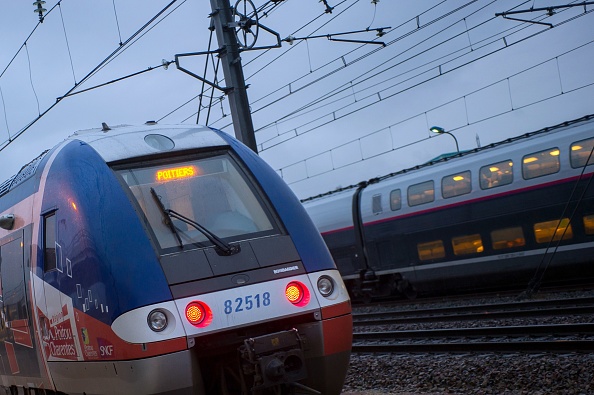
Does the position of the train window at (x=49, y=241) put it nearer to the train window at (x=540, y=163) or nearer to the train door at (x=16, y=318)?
the train door at (x=16, y=318)

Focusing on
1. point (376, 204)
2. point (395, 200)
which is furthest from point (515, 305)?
point (376, 204)

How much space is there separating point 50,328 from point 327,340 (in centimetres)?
255

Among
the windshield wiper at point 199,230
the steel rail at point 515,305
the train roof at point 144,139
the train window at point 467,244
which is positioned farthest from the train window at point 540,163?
the windshield wiper at point 199,230

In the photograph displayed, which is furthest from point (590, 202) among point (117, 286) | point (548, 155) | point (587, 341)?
point (117, 286)

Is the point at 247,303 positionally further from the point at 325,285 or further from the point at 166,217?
the point at 166,217

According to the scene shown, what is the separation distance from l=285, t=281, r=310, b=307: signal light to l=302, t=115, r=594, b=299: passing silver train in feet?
37.6

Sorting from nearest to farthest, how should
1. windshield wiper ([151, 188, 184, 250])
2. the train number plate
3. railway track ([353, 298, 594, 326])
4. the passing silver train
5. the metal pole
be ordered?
the train number plate < windshield wiper ([151, 188, 184, 250]) < railway track ([353, 298, 594, 326]) < the metal pole < the passing silver train

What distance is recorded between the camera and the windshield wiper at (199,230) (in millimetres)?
6301

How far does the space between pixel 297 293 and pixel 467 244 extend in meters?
14.1

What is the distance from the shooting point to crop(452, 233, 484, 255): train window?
1947 cm

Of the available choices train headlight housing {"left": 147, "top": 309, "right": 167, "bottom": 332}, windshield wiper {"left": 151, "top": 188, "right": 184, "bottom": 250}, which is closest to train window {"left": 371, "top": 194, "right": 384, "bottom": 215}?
windshield wiper {"left": 151, "top": 188, "right": 184, "bottom": 250}

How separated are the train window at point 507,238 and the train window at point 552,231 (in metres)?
0.44

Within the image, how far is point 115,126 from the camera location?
8055 mm

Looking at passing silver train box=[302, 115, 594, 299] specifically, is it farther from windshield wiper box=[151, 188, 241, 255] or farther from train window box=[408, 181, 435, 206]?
windshield wiper box=[151, 188, 241, 255]
